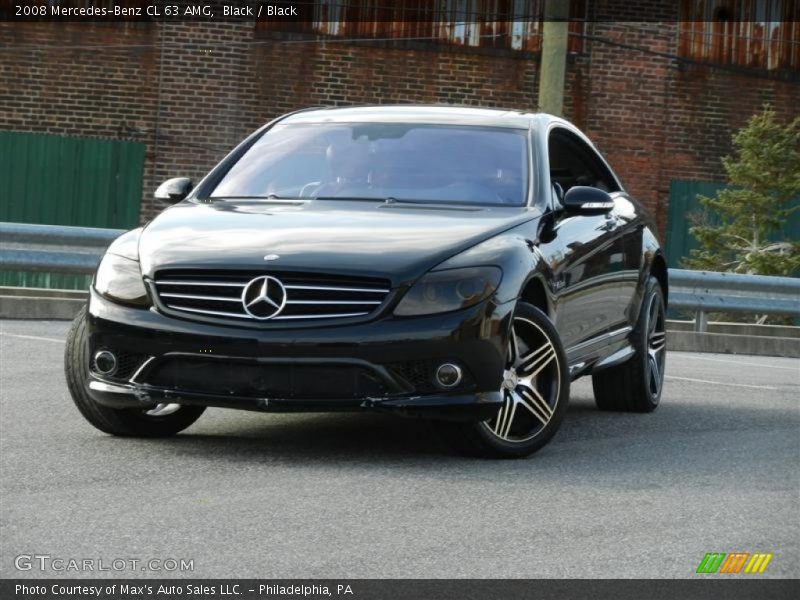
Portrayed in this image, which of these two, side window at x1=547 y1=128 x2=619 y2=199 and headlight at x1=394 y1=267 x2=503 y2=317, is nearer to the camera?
headlight at x1=394 y1=267 x2=503 y2=317

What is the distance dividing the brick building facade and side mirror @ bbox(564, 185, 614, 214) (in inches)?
625

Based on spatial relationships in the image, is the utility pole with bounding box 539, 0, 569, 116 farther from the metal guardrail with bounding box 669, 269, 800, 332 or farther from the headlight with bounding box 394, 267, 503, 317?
the headlight with bounding box 394, 267, 503, 317

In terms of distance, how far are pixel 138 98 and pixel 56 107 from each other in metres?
1.12

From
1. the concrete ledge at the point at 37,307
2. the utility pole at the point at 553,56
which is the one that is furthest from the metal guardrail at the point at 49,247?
the utility pole at the point at 553,56

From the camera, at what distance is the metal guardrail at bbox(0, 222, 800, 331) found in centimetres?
1388

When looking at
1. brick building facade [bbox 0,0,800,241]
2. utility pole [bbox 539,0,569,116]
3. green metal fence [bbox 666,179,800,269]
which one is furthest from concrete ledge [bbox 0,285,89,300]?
green metal fence [bbox 666,179,800,269]

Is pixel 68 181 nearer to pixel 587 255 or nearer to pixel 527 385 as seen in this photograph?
pixel 587 255

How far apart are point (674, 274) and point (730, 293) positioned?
743 mm

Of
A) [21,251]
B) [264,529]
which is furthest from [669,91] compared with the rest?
[264,529]

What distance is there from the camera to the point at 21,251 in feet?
45.7

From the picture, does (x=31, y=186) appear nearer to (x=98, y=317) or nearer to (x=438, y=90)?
(x=438, y=90)

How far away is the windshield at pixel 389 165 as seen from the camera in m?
7.86

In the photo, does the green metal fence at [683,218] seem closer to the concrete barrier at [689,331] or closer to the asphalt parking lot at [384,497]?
the concrete barrier at [689,331]

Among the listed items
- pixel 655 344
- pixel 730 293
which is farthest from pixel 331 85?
pixel 655 344
